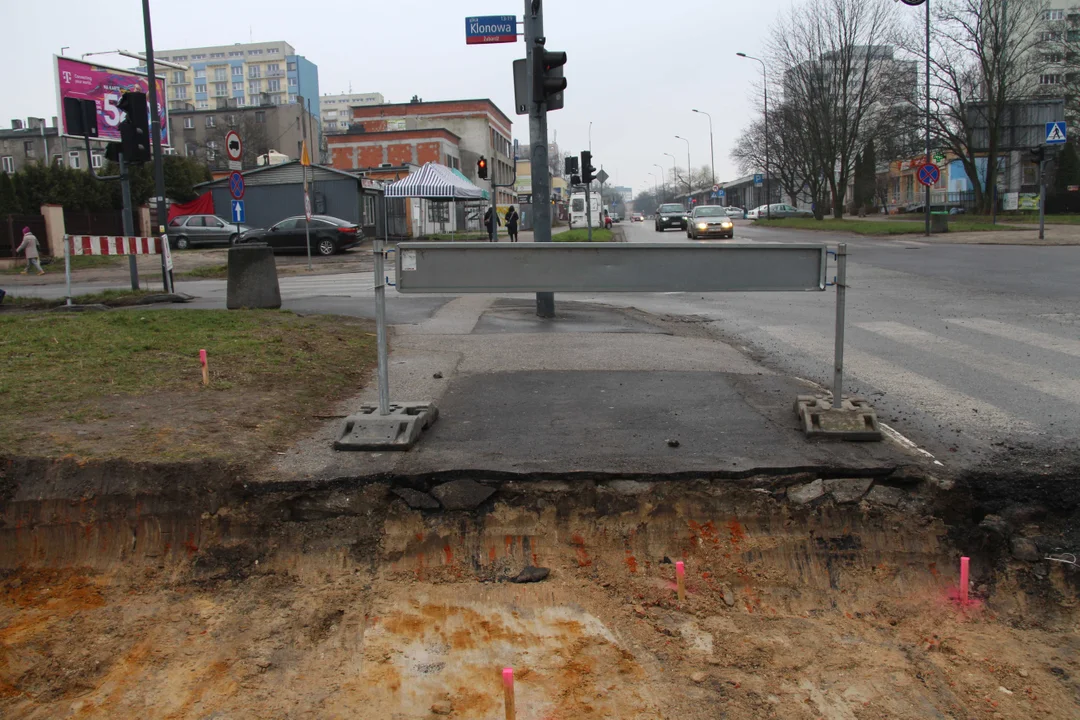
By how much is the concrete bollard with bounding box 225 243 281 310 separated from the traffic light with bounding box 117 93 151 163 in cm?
477

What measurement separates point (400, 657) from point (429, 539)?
2.75 ft

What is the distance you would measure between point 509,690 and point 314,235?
29495 millimetres

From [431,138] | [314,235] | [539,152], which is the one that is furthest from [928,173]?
[431,138]

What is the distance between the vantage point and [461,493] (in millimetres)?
4301

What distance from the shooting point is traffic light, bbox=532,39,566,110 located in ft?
33.9

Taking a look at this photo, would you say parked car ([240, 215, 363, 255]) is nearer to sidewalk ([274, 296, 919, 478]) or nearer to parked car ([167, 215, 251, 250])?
parked car ([167, 215, 251, 250])

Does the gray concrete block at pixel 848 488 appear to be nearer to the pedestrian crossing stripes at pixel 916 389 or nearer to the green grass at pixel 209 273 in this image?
the pedestrian crossing stripes at pixel 916 389

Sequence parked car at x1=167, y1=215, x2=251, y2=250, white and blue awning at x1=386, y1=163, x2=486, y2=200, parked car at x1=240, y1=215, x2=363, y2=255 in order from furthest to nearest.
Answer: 1. parked car at x1=167, y1=215, x2=251, y2=250
2. white and blue awning at x1=386, y1=163, x2=486, y2=200
3. parked car at x1=240, y1=215, x2=363, y2=255

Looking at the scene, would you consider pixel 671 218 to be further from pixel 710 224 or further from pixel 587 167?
pixel 587 167

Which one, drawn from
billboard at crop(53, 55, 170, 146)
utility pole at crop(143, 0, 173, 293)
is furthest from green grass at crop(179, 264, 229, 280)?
billboard at crop(53, 55, 170, 146)

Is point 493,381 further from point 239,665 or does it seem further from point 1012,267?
point 1012,267

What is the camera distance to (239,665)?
3.30 m

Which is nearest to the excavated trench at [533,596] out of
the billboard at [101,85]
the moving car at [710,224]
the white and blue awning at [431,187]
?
the billboard at [101,85]

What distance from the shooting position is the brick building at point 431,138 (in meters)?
61.0
